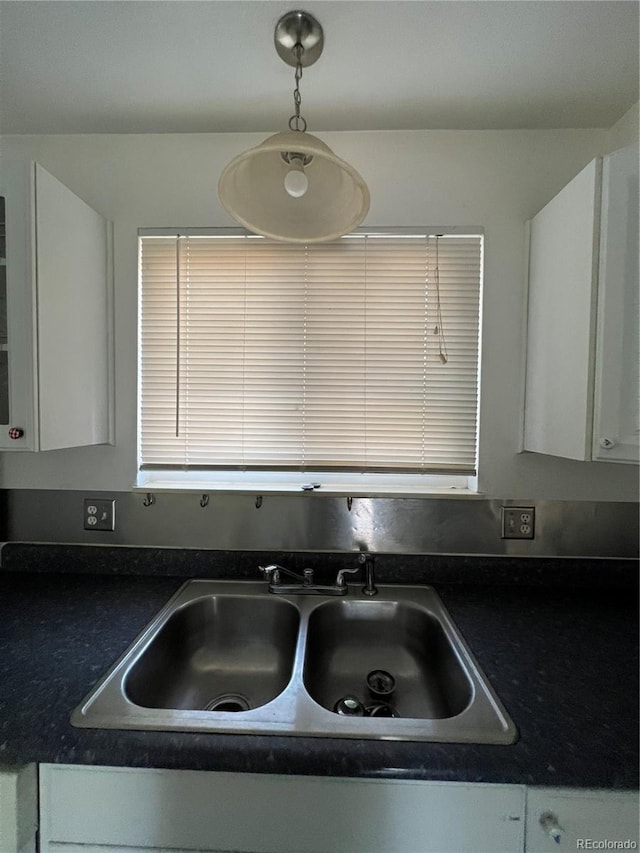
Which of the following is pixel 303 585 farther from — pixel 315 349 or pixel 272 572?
pixel 315 349

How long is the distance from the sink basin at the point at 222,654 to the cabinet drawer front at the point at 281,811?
0.26 meters

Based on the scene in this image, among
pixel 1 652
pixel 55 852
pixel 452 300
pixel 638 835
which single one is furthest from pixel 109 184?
pixel 638 835

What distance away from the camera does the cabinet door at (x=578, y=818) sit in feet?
2.26

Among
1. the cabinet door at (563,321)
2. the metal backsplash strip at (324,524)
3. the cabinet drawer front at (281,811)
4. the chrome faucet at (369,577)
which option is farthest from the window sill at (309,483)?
the cabinet drawer front at (281,811)

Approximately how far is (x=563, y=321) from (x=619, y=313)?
157 millimetres

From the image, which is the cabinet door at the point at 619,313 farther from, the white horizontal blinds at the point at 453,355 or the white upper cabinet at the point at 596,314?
the white horizontal blinds at the point at 453,355

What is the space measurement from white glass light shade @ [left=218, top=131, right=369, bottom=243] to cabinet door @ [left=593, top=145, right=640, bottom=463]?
0.65 meters

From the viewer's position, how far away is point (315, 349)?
4.49 feet

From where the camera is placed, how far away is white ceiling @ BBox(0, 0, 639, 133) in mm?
924

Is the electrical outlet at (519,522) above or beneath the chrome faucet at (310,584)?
above

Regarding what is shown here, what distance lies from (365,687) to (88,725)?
2.44ft

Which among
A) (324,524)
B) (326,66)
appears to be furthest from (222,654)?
(326,66)

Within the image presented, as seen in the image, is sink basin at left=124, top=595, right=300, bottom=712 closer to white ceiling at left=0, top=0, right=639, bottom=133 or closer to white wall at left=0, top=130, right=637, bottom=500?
white wall at left=0, top=130, right=637, bottom=500

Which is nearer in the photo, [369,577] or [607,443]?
[607,443]
